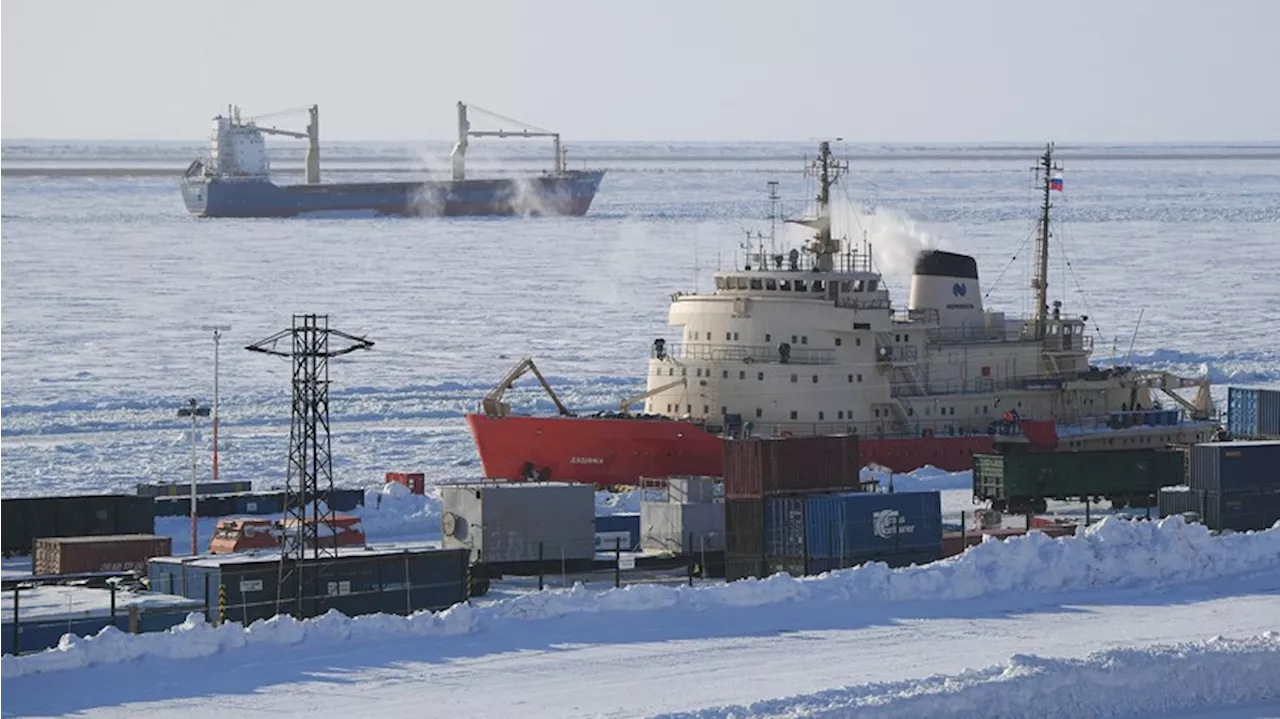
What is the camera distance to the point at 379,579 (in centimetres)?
2995

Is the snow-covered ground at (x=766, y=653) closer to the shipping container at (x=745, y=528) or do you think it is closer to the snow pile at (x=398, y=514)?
the shipping container at (x=745, y=528)

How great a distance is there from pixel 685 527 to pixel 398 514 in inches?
256

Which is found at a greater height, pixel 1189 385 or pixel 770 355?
pixel 770 355

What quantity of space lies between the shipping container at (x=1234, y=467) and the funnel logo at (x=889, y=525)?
20.4 ft

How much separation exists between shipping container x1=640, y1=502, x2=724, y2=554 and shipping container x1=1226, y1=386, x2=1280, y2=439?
16353 mm

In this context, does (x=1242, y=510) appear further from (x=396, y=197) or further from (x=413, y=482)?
(x=396, y=197)

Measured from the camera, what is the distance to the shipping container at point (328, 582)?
1129 inches

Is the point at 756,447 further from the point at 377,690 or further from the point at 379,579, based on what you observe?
the point at 377,690

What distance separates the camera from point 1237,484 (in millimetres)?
38188

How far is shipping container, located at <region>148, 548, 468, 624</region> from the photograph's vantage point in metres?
28.7

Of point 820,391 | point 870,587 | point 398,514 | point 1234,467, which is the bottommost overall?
point 870,587

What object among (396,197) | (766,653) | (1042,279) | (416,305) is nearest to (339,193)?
(396,197)

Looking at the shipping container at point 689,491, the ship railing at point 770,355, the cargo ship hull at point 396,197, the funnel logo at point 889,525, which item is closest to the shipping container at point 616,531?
the shipping container at point 689,491

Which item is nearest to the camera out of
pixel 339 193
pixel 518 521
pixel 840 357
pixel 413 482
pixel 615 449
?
pixel 518 521
